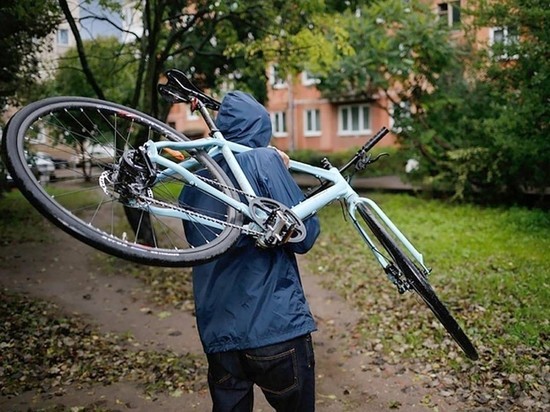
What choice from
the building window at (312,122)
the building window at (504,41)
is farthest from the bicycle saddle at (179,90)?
the building window at (312,122)

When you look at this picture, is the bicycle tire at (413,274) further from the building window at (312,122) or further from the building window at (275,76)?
the building window at (312,122)

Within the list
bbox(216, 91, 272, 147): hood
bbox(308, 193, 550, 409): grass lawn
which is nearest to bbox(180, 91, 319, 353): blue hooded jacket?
bbox(216, 91, 272, 147): hood

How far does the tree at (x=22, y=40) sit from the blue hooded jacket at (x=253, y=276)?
18.4 feet

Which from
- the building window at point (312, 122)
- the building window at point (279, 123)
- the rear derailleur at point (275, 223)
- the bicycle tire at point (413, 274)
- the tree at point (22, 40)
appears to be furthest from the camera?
the building window at point (279, 123)

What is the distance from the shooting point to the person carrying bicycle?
2662 mm

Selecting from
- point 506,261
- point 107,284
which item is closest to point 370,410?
point 506,261

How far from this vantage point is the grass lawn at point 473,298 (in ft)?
18.3

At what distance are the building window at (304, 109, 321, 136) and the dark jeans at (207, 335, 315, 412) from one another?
119 ft

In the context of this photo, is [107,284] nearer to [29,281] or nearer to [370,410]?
[29,281]

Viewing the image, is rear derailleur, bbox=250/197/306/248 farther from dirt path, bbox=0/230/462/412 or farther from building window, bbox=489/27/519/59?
building window, bbox=489/27/519/59

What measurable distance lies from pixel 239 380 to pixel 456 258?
805 centimetres

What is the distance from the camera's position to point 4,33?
302 inches

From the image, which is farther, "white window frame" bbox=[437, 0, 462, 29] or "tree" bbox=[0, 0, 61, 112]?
"white window frame" bbox=[437, 0, 462, 29]

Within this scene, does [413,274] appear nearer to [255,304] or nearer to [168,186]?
[255,304]
